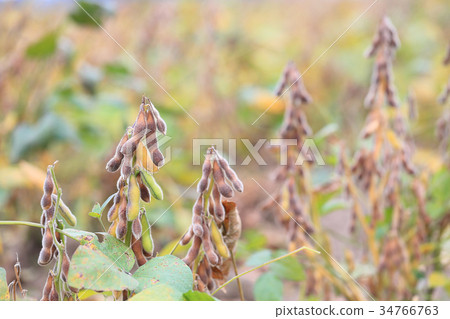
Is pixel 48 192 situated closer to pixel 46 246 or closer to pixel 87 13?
pixel 46 246

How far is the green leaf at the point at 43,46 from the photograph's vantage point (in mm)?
1951

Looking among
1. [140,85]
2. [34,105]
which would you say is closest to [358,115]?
[140,85]

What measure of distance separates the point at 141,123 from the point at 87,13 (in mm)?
1613

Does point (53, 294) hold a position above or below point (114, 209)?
below

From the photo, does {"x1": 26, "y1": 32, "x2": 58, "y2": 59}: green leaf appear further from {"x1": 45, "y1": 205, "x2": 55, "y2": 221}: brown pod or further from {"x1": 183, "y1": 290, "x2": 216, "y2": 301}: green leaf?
Answer: {"x1": 183, "y1": 290, "x2": 216, "y2": 301}: green leaf

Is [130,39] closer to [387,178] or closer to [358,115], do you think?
[358,115]

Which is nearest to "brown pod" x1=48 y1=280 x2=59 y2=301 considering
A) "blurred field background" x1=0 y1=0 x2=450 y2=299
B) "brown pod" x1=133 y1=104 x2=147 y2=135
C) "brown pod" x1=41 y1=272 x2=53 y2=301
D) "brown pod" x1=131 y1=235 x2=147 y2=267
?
"brown pod" x1=41 y1=272 x2=53 y2=301

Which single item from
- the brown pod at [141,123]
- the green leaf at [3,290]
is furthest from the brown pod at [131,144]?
the green leaf at [3,290]

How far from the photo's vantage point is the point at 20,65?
6.84ft

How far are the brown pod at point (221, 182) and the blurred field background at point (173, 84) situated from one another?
55 centimetres

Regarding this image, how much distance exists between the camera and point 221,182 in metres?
0.72

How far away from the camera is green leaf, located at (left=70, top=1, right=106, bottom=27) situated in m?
2.12

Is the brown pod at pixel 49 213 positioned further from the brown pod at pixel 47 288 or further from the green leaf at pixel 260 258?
the green leaf at pixel 260 258

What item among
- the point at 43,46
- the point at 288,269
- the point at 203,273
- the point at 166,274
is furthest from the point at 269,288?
the point at 43,46
